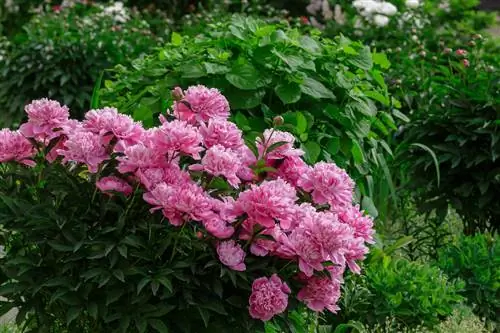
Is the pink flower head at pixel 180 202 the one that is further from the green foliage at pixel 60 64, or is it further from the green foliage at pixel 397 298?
the green foliage at pixel 60 64

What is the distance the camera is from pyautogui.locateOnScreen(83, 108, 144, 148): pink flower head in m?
2.54

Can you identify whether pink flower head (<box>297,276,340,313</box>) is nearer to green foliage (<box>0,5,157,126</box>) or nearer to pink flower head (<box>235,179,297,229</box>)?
pink flower head (<box>235,179,297,229</box>)

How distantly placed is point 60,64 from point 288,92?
3932 mm

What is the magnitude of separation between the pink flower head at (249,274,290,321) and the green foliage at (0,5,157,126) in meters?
4.63

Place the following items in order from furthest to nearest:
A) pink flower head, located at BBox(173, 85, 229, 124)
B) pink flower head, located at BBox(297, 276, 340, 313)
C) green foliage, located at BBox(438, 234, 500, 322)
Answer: green foliage, located at BBox(438, 234, 500, 322) < pink flower head, located at BBox(173, 85, 229, 124) < pink flower head, located at BBox(297, 276, 340, 313)

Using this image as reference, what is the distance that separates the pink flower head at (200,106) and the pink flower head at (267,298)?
22.9 inches

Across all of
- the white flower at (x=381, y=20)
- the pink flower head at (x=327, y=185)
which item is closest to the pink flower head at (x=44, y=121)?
the pink flower head at (x=327, y=185)

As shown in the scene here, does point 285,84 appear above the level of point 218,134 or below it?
below

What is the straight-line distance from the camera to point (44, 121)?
2.67m

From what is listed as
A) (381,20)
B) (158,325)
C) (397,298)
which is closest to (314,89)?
(397,298)

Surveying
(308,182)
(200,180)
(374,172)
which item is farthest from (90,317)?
(374,172)

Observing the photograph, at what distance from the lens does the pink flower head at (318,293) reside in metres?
2.54

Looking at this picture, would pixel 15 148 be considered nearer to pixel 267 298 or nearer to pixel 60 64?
pixel 267 298

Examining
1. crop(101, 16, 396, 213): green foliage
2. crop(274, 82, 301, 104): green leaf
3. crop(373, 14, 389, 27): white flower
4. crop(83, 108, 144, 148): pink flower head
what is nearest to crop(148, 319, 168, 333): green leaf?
crop(83, 108, 144, 148): pink flower head
